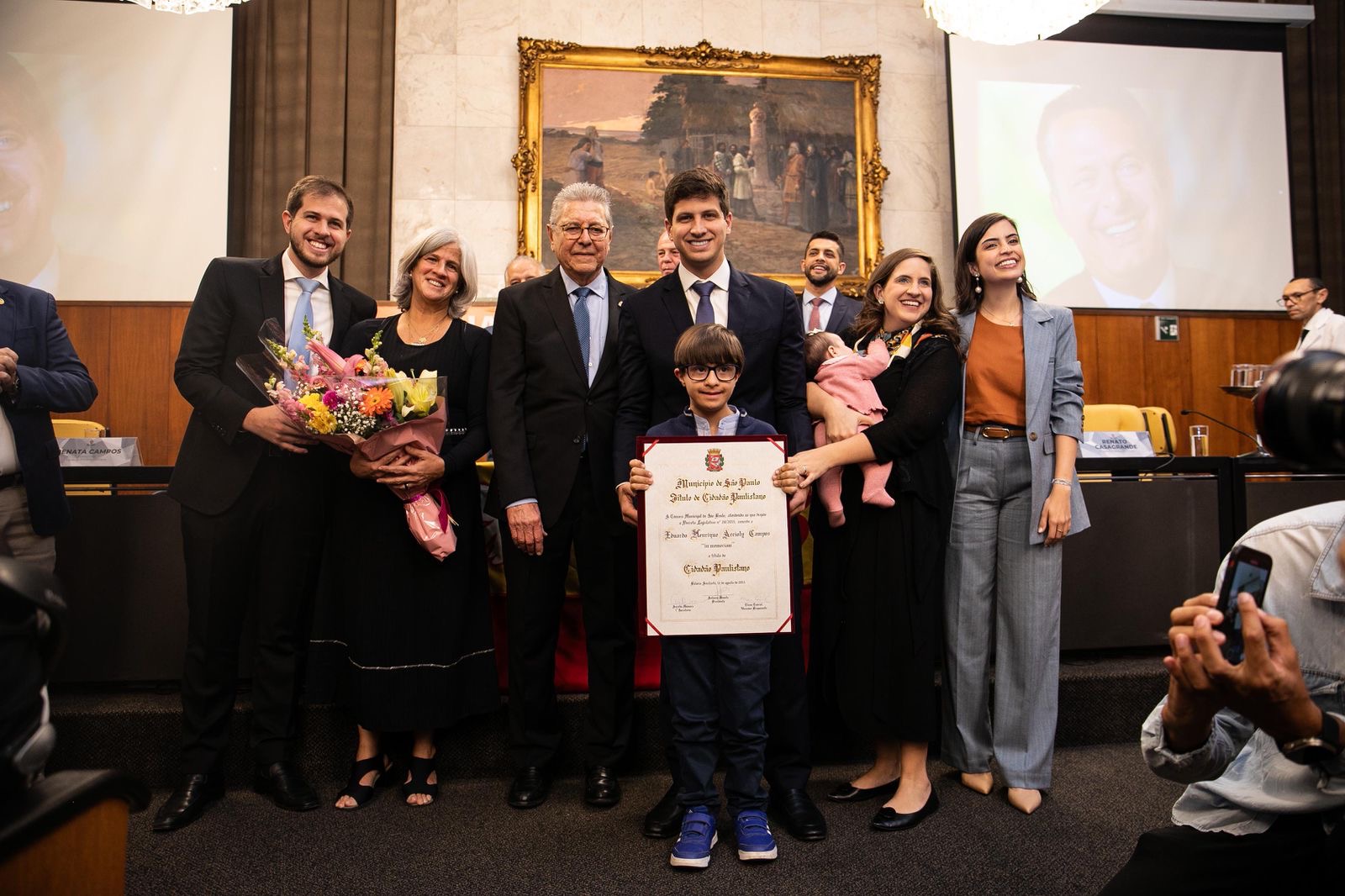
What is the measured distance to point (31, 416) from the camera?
8.36ft

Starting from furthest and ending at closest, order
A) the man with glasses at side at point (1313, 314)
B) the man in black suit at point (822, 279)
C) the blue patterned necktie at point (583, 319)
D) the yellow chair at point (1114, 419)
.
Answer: the man with glasses at side at point (1313, 314), the yellow chair at point (1114, 419), the man in black suit at point (822, 279), the blue patterned necktie at point (583, 319)

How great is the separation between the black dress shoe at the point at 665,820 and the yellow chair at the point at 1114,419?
3337mm

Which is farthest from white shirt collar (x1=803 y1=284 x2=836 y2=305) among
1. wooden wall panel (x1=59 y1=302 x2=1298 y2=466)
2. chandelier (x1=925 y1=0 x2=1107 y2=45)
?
wooden wall panel (x1=59 y1=302 x2=1298 y2=466)

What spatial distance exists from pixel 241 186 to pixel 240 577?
4651 mm

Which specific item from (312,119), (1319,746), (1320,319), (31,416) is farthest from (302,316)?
(1320,319)

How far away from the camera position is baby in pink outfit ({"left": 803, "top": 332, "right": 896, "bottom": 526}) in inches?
94.6

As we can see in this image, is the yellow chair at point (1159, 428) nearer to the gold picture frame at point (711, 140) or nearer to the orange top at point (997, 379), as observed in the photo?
the gold picture frame at point (711, 140)

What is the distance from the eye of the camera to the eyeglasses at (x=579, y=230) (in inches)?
99.8

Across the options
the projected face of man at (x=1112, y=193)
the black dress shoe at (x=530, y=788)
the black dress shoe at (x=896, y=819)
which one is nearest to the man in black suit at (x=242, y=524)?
the black dress shoe at (x=530, y=788)

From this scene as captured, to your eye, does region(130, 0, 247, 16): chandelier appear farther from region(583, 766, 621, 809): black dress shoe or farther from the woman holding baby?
region(583, 766, 621, 809): black dress shoe

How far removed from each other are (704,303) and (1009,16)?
11.5 feet

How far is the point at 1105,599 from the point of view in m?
3.31

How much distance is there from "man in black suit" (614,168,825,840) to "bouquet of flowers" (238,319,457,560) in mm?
511

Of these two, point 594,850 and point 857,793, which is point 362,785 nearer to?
point 594,850
